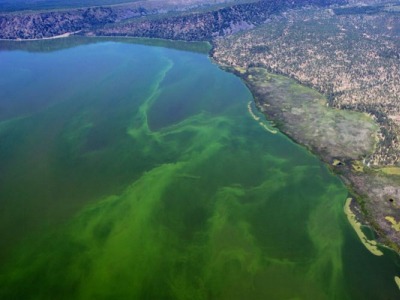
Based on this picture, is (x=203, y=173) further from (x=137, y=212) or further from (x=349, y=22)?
(x=349, y=22)

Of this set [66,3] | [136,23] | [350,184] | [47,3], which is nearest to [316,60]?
[350,184]

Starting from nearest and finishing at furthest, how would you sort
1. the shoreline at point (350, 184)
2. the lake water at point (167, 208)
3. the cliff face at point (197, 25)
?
1. the lake water at point (167, 208)
2. the shoreline at point (350, 184)
3. the cliff face at point (197, 25)

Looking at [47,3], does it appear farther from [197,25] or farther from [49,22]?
[197,25]

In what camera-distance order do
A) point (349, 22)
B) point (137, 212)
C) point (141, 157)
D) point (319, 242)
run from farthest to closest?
point (349, 22), point (141, 157), point (137, 212), point (319, 242)

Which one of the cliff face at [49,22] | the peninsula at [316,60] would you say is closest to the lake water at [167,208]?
the peninsula at [316,60]

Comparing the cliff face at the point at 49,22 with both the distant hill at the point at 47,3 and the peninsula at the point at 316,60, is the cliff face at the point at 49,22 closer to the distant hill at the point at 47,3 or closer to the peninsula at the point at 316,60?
the peninsula at the point at 316,60

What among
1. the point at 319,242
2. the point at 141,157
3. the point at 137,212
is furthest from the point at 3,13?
the point at 319,242
